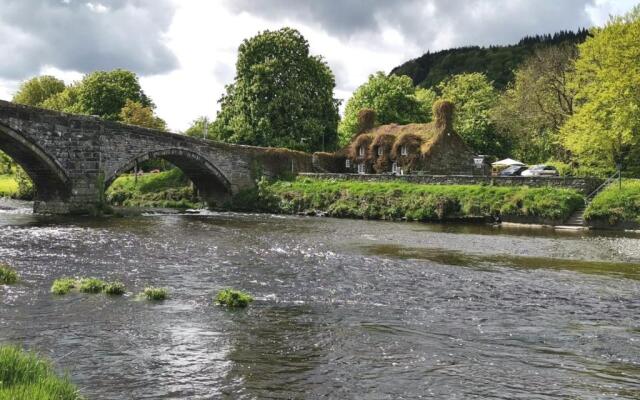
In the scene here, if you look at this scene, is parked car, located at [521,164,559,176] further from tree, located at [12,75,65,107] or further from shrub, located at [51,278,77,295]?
tree, located at [12,75,65,107]

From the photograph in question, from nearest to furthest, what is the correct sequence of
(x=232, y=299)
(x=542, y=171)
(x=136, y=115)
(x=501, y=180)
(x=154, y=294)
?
1. (x=232, y=299)
2. (x=154, y=294)
3. (x=501, y=180)
4. (x=542, y=171)
5. (x=136, y=115)

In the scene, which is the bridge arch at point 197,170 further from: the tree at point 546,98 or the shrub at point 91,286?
the tree at point 546,98

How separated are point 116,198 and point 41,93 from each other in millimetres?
55004

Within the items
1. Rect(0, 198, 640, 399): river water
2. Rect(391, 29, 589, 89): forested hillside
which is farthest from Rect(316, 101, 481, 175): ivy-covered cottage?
Rect(391, 29, 589, 89): forested hillside

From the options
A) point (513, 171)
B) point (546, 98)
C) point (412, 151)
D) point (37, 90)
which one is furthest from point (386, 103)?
point (37, 90)

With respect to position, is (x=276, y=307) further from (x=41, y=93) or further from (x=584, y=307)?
(x=41, y=93)

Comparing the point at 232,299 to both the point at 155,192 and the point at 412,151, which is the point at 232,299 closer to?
the point at 155,192

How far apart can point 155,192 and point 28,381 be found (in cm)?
6103

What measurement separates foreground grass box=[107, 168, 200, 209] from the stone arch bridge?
934 centimetres

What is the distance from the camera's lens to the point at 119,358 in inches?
379

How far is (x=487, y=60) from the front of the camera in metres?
166

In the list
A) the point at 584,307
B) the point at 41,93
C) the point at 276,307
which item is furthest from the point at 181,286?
the point at 41,93

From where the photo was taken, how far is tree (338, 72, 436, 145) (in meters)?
85.7

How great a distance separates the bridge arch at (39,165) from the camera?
118ft
